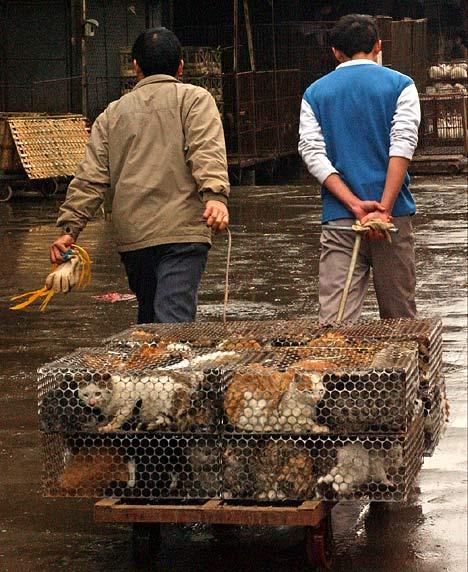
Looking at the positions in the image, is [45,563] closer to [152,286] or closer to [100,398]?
[100,398]

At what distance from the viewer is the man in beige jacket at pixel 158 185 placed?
6125mm

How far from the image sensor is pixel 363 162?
6.16 metres

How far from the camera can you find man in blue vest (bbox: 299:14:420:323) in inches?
240

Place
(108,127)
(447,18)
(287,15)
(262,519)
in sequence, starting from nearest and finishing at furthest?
(262,519) < (108,127) < (287,15) < (447,18)

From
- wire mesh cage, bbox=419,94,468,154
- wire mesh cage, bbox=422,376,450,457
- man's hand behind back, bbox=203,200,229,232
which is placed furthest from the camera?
wire mesh cage, bbox=419,94,468,154

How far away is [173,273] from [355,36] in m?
1.34

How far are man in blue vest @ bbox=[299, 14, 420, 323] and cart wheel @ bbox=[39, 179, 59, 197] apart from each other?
14.5m

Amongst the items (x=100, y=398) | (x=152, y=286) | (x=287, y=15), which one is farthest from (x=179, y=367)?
(x=287, y=15)

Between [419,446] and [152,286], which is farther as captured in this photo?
[152,286]

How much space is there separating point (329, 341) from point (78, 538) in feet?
3.90

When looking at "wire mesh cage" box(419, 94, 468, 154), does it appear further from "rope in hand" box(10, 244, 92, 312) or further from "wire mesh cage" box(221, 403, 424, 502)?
"wire mesh cage" box(221, 403, 424, 502)

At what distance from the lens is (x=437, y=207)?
57.3ft

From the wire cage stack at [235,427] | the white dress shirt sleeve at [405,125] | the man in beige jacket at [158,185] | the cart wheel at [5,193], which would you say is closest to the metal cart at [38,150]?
the cart wheel at [5,193]

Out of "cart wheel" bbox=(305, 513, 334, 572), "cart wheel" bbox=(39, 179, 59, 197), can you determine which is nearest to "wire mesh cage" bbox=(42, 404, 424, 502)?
"cart wheel" bbox=(305, 513, 334, 572)
